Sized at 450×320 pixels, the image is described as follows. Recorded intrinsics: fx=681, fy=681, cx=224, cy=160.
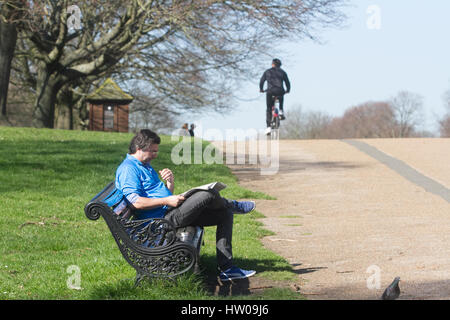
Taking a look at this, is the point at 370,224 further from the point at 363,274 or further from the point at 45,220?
the point at 45,220

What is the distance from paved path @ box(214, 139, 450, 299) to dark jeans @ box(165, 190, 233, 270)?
31.5 inches

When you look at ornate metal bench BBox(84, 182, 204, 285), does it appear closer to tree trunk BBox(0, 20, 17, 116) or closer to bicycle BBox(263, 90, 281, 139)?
bicycle BBox(263, 90, 281, 139)

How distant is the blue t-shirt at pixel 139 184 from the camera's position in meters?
5.80

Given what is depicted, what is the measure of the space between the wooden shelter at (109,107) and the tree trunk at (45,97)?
538 cm

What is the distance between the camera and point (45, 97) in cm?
2666

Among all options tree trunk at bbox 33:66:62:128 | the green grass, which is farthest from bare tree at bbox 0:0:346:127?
the green grass

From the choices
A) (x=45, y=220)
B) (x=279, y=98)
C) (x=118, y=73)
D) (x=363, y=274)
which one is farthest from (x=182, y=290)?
(x=118, y=73)

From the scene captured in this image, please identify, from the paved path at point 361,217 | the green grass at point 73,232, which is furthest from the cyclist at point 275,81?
the green grass at point 73,232

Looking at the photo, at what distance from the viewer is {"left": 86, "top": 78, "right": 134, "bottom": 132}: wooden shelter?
32281 mm

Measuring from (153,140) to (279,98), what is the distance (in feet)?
42.3

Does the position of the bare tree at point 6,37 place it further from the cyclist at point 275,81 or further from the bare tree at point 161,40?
the cyclist at point 275,81

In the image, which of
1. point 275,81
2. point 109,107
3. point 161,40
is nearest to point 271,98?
point 275,81

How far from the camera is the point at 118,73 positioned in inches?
1179

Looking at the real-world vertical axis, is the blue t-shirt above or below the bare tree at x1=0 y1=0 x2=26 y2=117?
below
